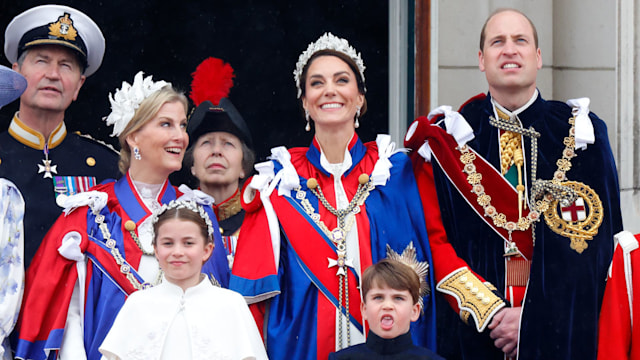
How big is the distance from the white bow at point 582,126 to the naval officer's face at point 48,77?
2.72m

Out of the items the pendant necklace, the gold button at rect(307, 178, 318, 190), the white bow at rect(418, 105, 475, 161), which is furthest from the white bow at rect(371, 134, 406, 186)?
the pendant necklace

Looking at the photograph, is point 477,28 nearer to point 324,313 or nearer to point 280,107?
point 280,107

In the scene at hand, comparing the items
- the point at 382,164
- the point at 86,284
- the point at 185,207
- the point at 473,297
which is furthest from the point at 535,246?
the point at 86,284

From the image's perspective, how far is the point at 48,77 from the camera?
A: 548 centimetres

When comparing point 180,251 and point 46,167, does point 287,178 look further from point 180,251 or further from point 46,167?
point 46,167

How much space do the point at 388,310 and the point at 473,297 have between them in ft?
1.96

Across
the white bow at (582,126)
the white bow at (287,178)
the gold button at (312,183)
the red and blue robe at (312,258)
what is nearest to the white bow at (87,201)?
the red and blue robe at (312,258)

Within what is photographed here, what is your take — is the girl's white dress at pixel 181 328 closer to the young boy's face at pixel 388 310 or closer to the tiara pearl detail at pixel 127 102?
the young boy's face at pixel 388 310

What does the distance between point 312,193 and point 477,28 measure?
2.33 metres

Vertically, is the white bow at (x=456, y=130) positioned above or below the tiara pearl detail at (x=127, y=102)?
below

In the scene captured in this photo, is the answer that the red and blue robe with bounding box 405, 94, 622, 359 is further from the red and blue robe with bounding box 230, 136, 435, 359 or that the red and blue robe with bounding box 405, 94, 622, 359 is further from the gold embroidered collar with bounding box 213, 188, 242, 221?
the gold embroidered collar with bounding box 213, 188, 242, 221

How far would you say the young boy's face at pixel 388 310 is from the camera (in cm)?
420

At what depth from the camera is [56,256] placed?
4699 mm

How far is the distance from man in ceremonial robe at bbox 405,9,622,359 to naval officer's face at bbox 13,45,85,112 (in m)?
1.96
